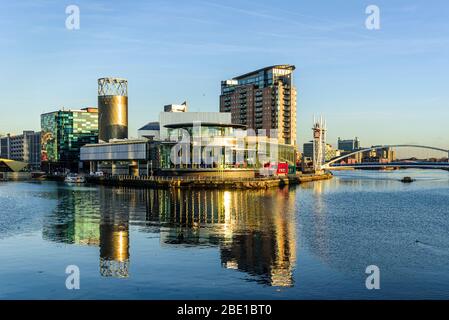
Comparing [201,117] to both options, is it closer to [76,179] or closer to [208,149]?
[208,149]

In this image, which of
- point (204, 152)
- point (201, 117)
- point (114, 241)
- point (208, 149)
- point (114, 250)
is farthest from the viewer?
point (201, 117)

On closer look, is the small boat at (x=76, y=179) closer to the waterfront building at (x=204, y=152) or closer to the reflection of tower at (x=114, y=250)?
the waterfront building at (x=204, y=152)

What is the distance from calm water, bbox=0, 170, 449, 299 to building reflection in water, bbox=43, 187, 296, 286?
13cm

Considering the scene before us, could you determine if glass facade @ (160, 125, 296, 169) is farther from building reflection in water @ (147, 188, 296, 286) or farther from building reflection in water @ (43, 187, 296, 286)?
building reflection in water @ (43, 187, 296, 286)

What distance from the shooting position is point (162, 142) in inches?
5251

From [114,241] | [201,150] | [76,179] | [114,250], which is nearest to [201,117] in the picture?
[201,150]

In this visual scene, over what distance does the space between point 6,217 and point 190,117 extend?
9993 centimetres

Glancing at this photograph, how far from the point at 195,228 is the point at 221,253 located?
44.5ft

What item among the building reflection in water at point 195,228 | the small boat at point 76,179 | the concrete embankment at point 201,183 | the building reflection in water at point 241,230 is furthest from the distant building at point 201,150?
the building reflection in water at point 195,228

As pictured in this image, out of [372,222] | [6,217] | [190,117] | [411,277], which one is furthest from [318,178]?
[411,277]

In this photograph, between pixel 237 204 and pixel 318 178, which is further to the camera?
pixel 318 178

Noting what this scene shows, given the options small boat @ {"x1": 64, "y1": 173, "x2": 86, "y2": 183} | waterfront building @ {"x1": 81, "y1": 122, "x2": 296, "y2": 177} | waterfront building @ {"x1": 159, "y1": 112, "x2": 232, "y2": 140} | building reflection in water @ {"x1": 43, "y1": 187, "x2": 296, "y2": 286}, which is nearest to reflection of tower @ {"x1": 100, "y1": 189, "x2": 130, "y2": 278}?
building reflection in water @ {"x1": 43, "y1": 187, "x2": 296, "y2": 286}

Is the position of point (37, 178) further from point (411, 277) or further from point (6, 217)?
point (411, 277)

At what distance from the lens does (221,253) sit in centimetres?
3759
